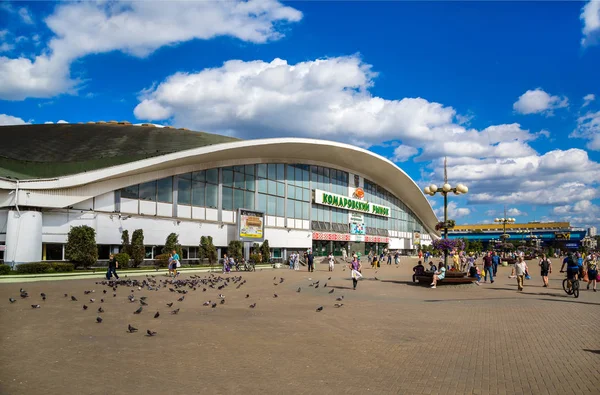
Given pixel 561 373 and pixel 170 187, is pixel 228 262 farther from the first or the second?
pixel 561 373

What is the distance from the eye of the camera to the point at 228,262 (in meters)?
34.3

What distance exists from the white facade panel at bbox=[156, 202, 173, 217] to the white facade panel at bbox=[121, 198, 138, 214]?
204 cm

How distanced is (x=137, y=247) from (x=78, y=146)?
42.3ft

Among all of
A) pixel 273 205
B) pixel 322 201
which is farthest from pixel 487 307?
pixel 322 201

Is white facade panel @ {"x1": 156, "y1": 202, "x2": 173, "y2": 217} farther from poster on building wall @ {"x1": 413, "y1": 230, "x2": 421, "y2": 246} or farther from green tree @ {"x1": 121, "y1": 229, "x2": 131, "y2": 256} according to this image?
poster on building wall @ {"x1": 413, "y1": 230, "x2": 421, "y2": 246}

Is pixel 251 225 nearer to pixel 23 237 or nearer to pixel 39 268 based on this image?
Answer: pixel 23 237

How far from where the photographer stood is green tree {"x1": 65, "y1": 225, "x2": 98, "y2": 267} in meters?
29.4

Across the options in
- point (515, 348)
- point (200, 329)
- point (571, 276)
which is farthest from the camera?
point (571, 276)

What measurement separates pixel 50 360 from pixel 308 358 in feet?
13.4

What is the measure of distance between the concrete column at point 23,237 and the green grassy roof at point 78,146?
126 inches

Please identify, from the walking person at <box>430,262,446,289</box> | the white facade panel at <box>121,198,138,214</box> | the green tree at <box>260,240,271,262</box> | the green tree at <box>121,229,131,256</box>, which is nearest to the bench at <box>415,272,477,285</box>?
the walking person at <box>430,262,446,289</box>

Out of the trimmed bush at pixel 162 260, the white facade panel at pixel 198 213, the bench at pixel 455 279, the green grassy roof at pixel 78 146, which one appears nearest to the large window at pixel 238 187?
the white facade panel at pixel 198 213

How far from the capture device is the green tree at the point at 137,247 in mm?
33906

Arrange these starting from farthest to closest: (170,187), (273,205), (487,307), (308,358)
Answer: (273,205) → (170,187) → (487,307) → (308,358)
